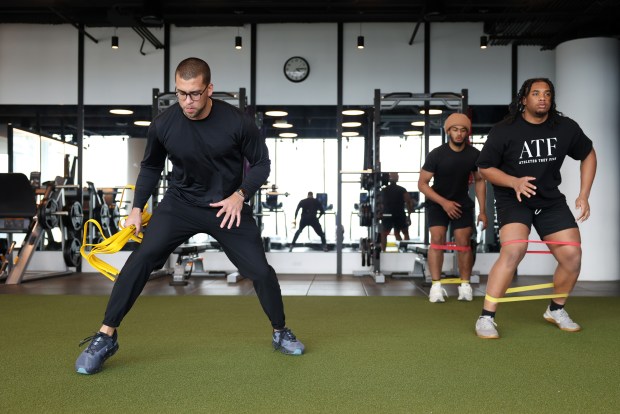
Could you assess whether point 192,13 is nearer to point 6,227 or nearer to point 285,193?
point 285,193

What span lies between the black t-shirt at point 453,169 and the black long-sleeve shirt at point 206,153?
2450mm

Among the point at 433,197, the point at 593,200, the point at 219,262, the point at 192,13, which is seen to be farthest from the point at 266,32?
the point at 593,200

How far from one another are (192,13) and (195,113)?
481 cm

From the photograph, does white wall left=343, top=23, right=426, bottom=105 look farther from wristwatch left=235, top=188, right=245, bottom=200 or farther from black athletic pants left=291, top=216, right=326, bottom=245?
wristwatch left=235, top=188, right=245, bottom=200

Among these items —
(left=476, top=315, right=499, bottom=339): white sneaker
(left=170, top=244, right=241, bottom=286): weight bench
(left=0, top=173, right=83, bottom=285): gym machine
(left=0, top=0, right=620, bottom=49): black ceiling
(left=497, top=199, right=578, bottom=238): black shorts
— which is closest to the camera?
(left=476, top=315, right=499, bottom=339): white sneaker

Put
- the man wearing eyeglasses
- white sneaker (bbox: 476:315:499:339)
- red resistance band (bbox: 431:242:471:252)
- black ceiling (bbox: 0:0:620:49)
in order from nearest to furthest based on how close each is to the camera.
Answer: the man wearing eyeglasses < white sneaker (bbox: 476:315:499:339) < red resistance band (bbox: 431:242:471:252) < black ceiling (bbox: 0:0:620:49)

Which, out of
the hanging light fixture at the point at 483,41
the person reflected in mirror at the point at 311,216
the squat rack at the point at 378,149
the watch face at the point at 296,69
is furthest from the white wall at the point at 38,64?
the hanging light fixture at the point at 483,41

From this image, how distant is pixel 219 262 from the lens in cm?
755

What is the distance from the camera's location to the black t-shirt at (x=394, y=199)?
7450 millimetres

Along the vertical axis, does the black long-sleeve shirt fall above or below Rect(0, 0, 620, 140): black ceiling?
below

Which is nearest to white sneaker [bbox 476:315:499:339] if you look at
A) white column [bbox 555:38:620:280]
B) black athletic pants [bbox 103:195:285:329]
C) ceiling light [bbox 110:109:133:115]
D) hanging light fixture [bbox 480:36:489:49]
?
black athletic pants [bbox 103:195:285:329]

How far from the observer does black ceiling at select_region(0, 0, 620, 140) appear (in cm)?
632

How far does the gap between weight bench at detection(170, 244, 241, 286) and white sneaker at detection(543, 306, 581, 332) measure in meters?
3.68

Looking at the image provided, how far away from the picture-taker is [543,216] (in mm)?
3377
